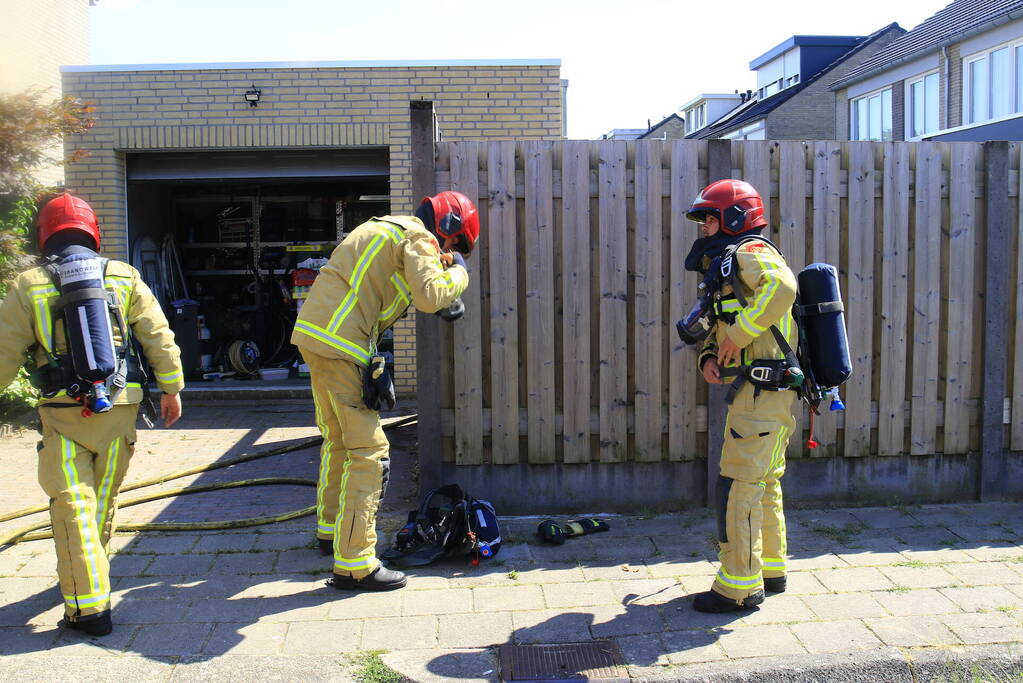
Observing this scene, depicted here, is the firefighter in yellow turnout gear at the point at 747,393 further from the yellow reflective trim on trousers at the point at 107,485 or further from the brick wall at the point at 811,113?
the brick wall at the point at 811,113

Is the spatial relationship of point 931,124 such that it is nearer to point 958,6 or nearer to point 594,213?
point 958,6

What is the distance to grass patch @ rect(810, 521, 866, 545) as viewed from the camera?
5.09 metres

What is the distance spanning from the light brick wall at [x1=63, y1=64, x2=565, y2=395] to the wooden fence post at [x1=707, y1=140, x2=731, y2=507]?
4.30 metres

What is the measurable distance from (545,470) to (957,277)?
9.63 ft

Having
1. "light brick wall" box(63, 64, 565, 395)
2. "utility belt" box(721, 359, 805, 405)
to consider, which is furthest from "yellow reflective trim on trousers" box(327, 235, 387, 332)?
"light brick wall" box(63, 64, 565, 395)

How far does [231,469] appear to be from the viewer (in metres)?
6.84

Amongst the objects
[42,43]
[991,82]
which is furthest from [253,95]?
[991,82]

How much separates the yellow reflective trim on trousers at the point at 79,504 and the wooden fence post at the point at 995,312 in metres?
5.26

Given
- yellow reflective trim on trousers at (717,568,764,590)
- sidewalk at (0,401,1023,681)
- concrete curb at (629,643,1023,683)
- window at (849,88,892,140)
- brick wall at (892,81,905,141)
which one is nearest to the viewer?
concrete curb at (629,643,1023,683)

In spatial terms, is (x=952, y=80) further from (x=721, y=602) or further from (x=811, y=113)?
(x=721, y=602)

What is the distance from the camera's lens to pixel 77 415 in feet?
12.9

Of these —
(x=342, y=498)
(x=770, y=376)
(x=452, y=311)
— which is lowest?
(x=342, y=498)

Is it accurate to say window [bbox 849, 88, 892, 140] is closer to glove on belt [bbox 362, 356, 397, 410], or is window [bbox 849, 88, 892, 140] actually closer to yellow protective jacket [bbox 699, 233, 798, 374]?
yellow protective jacket [bbox 699, 233, 798, 374]

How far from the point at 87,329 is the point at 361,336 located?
1237 millimetres
